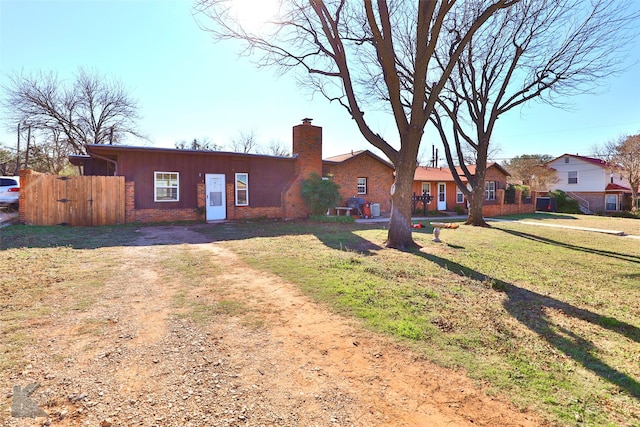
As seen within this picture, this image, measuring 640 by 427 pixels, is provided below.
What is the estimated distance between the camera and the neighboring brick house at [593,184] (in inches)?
1364

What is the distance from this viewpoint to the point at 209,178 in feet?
48.6

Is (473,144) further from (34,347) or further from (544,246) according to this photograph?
(34,347)

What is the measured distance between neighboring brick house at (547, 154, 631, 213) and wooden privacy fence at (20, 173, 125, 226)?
3987 centimetres

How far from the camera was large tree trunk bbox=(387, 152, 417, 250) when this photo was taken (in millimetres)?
8812

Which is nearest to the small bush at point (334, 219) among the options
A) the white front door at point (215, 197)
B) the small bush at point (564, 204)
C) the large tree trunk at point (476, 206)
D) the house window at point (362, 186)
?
the white front door at point (215, 197)

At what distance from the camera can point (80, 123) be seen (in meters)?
27.8

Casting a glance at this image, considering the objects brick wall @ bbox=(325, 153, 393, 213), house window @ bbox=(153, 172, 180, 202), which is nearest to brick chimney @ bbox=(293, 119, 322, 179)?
brick wall @ bbox=(325, 153, 393, 213)

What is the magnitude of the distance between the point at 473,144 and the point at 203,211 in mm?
12583

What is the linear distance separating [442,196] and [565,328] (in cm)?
2147

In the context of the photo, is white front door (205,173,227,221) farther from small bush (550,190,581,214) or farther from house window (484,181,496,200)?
small bush (550,190,581,214)

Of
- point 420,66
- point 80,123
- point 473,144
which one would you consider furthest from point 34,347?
point 80,123

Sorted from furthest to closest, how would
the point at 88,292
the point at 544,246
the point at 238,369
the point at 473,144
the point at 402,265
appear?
the point at 473,144 → the point at 544,246 → the point at 402,265 → the point at 88,292 → the point at 238,369

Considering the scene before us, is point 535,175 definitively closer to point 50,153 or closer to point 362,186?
point 362,186

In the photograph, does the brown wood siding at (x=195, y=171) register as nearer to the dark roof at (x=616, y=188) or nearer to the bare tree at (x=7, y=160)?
the bare tree at (x=7, y=160)
